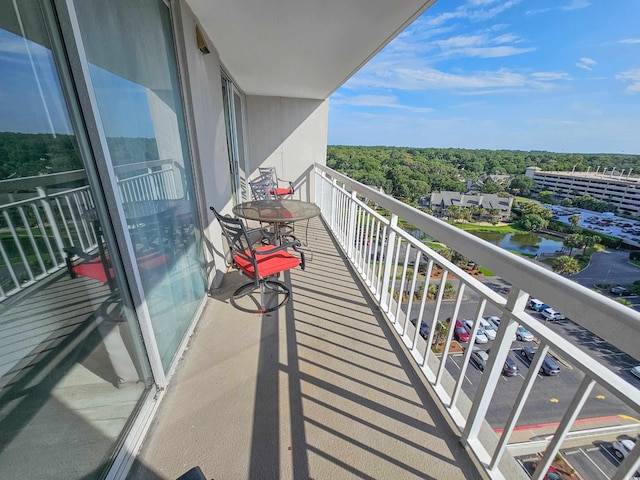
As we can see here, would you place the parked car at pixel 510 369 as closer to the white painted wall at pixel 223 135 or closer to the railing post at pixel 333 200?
the white painted wall at pixel 223 135

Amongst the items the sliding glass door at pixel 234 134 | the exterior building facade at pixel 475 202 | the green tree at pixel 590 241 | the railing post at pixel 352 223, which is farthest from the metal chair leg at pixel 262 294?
the green tree at pixel 590 241

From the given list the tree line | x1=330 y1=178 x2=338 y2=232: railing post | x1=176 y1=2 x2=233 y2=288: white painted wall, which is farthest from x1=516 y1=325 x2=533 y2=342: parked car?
the tree line

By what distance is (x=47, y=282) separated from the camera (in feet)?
2.83

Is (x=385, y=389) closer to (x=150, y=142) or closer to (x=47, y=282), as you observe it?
(x=47, y=282)

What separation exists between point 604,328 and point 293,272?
8.27 feet

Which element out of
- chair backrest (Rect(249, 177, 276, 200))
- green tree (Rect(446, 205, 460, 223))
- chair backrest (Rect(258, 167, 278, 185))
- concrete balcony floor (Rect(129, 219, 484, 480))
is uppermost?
chair backrest (Rect(258, 167, 278, 185))

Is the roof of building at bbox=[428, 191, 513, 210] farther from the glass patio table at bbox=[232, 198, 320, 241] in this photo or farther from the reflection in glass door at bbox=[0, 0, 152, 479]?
the reflection in glass door at bbox=[0, 0, 152, 479]

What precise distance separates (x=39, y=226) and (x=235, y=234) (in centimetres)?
121

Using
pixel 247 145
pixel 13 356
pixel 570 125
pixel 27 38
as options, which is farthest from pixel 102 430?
pixel 570 125

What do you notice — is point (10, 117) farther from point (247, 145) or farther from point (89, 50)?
point (247, 145)

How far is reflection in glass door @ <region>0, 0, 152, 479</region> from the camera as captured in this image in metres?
0.74

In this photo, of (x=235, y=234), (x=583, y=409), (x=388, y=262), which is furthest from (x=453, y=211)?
(x=583, y=409)

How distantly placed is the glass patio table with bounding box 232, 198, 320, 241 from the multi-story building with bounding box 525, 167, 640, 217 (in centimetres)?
397

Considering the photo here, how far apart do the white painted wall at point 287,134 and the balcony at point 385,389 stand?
13.8 ft
